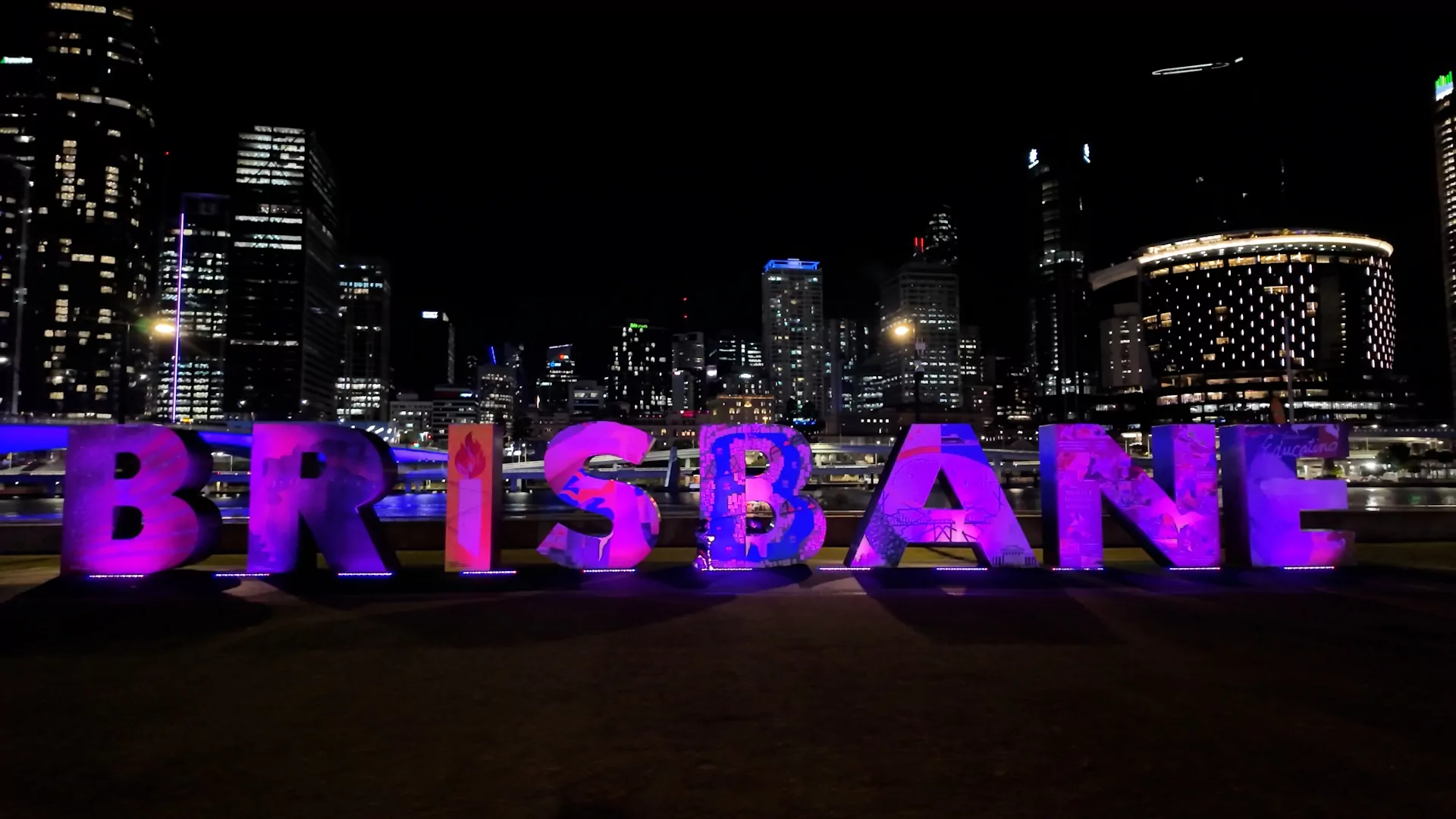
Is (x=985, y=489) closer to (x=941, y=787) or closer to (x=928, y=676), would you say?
(x=928, y=676)

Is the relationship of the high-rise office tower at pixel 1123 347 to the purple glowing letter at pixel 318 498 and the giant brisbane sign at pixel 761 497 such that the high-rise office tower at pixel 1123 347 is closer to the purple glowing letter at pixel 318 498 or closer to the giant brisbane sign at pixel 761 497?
the giant brisbane sign at pixel 761 497

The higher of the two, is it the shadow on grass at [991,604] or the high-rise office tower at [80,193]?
the high-rise office tower at [80,193]

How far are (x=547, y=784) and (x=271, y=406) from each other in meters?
200

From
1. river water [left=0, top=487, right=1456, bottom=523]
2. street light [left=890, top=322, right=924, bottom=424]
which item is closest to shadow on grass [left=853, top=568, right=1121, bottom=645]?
river water [left=0, top=487, right=1456, bottom=523]

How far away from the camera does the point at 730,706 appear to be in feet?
19.7

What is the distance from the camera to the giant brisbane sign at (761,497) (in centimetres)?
1202

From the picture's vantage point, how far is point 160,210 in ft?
448

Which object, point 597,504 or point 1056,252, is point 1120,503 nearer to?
point 597,504

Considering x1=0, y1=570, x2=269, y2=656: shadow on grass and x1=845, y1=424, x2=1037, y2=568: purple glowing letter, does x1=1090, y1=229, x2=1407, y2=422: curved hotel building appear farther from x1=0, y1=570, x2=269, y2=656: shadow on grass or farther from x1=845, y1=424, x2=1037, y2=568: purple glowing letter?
x1=0, y1=570, x2=269, y2=656: shadow on grass

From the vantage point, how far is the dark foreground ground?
14.7 feet

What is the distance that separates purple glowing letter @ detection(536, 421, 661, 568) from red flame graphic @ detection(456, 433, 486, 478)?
1.07m

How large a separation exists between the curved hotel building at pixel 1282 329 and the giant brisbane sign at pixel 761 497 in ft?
448

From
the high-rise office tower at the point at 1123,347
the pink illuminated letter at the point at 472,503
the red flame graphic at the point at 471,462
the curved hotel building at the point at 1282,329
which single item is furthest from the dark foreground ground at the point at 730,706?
the high-rise office tower at the point at 1123,347

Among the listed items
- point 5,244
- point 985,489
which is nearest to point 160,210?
Answer: point 5,244
